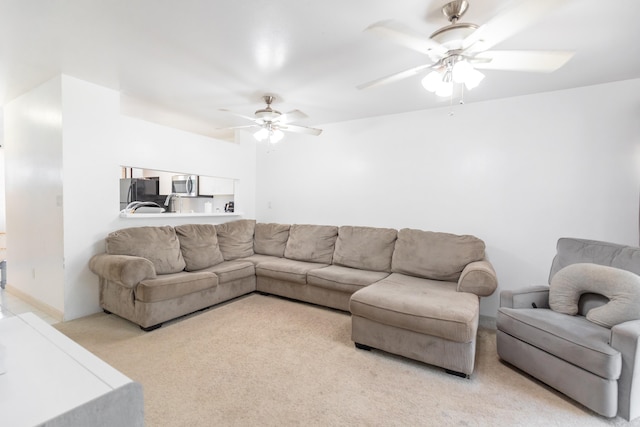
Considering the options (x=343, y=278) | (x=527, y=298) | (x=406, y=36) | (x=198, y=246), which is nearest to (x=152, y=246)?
(x=198, y=246)

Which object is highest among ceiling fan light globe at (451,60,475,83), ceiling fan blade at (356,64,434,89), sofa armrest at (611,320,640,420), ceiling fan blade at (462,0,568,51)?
ceiling fan blade at (462,0,568,51)

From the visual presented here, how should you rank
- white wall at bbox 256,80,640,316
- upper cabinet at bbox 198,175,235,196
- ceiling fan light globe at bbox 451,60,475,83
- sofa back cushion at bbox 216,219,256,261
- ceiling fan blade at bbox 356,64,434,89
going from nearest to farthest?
ceiling fan light globe at bbox 451,60,475,83, ceiling fan blade at bbox 356,64,434,89, white wall at bbox 256,80,640,316, sofa back cushion at bbox 216,219,256,261, upper cabinet at bbox 198,175,235,196

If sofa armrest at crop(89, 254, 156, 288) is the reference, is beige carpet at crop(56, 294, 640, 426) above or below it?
below

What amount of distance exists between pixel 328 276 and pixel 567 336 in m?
2.06

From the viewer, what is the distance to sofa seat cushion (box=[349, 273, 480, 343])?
202cm

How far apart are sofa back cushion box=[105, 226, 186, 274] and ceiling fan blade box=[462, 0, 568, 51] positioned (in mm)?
3342

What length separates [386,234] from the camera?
355 centimetres

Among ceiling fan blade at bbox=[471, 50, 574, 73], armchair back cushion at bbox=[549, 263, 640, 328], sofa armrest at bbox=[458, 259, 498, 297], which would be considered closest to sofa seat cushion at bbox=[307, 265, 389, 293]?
sofa armrest at bbox=[458, 259, 498, 297]

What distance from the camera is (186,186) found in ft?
17.5

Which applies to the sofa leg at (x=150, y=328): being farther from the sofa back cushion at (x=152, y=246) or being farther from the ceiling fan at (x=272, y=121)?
the ceiling fan at (x=272, y=121)

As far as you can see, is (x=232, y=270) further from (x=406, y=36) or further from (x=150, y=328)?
(x=406, y=36)

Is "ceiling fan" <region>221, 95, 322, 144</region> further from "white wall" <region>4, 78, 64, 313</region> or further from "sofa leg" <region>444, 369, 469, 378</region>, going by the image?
"sofa leg" <region>444, 369, 469, 378</region>

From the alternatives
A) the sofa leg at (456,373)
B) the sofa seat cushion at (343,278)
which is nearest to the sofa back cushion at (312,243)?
the sofa seat cushion at (343,278)

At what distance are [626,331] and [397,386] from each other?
4.47 feet
